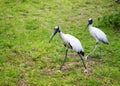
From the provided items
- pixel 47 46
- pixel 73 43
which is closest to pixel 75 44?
pixel 73 43

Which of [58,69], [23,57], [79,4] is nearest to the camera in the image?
[58,69]

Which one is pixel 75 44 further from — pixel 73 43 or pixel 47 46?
pixel 47 46

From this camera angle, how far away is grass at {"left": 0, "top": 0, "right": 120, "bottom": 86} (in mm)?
10703

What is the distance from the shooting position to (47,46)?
43.7 feet

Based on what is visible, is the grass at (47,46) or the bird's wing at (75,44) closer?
the grass at (47,46)

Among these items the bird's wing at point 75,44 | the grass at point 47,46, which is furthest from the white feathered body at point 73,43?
the grass at point 47,46

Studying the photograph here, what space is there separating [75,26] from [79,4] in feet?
14.1

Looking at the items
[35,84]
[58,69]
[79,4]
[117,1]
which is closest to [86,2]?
[79,4]

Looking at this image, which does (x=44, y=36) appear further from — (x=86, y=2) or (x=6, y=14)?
(x=86, y=2)

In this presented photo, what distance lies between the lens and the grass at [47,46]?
1070cm

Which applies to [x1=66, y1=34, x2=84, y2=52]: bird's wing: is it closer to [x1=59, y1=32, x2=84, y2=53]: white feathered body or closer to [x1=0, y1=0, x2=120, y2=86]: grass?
[x1=59, y1=32, x2=84, y2=53]: white feathered body

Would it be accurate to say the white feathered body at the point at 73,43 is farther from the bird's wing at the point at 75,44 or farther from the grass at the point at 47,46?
the grass at the point at 47,46

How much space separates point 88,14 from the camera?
59.0 ft

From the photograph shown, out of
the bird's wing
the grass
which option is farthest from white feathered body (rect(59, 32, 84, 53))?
the grass
